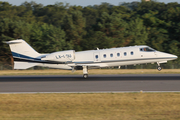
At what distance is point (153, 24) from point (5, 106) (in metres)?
57.0

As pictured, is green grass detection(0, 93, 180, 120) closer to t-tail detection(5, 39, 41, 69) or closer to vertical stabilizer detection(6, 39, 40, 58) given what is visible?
t-tail detection(5, 39, 41, 69)

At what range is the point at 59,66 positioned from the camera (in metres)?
26.2

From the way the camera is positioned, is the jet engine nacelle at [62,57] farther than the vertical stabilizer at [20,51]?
No

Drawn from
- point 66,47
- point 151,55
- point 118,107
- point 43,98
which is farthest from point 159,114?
point 66,47

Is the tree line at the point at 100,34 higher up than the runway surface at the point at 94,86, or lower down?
higher up

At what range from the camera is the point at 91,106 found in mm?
12398

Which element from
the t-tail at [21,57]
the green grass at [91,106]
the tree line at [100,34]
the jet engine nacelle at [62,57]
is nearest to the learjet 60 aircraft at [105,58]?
the jet engine nacelle at [62,57]

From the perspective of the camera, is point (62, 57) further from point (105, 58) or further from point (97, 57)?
point (105, 58)

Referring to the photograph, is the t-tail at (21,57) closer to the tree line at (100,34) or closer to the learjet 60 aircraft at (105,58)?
the learjet 60 aircraft at (105,58)

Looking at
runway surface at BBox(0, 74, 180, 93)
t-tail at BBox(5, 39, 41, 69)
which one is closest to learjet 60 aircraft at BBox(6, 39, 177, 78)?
t-tail at BBox(5, 39, 41, 69)

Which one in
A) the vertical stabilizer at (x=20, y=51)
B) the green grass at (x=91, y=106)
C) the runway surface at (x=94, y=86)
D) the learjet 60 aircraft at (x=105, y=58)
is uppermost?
the vertical stabilizer at (x=20, y=51)

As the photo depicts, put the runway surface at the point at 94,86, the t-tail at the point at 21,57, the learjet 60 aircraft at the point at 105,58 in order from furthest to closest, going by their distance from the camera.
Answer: the t-tail at the point at 21,57
the learjet 60 aircraft at the point at 105,58
the runway surface at the point at 94,86

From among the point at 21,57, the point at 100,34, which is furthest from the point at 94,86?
the point at 100,34

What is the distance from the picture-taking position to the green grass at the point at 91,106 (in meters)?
10.7
